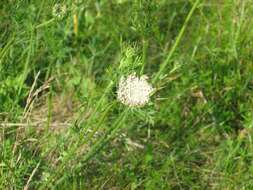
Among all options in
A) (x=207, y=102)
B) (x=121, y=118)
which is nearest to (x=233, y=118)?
(x=207, y=102)

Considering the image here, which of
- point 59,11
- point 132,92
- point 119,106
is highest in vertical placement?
point 59,11

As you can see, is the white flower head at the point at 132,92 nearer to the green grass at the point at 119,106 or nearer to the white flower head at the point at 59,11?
the green grass at the point at 119,106

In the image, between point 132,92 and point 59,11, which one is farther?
point 59,11

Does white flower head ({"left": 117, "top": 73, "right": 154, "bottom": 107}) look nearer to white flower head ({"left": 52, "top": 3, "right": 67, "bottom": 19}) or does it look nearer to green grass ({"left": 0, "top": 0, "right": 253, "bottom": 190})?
green grass ({"left": 0, "top": 0, "right": 253, "bottom": 190})

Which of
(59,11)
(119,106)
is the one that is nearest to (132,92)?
(119,106)

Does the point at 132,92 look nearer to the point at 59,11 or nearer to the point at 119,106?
the point at 119,106
